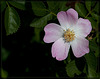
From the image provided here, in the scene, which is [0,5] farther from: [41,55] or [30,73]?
[30,73]

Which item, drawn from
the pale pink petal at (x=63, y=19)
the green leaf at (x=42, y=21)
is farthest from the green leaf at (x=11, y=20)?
the pale pink petal at (x=63, y=19)

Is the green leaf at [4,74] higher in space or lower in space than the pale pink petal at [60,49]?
lower

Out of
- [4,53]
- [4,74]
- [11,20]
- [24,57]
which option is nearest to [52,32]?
[11,20]

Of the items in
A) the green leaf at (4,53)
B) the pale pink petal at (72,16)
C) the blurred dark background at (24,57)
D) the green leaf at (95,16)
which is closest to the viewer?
the pale pink petal at (72,16)

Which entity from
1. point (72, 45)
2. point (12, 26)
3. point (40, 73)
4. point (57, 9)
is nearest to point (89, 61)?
point (72, 45)

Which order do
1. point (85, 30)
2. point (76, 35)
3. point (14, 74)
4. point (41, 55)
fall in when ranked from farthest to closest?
point (14, 74), point (41, 55), point (76, 35), point (85, 30)

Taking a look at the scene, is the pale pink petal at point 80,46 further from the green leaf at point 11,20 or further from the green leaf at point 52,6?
the green leaf at point 11,20

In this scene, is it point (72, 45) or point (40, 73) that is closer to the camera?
point (72, 45)
